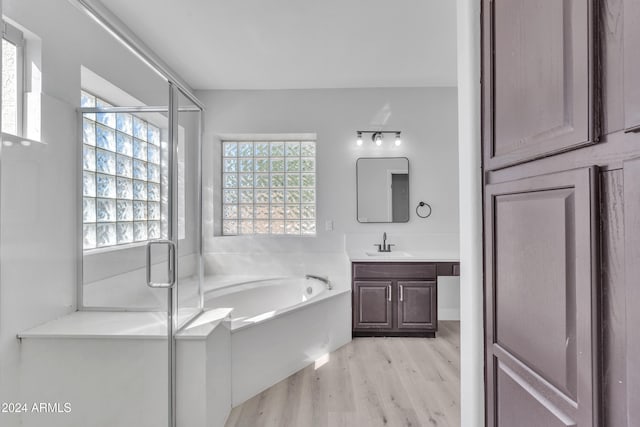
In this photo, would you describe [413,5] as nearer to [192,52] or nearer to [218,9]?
[218,9]

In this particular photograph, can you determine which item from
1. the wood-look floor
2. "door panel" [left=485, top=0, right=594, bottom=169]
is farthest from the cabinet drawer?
"door panel" [left=485, top=0, right=594, bottom=169]

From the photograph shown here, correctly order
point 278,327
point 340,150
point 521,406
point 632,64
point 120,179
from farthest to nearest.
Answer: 1. point 340,150
2. point 278,327
3. point 120,179
4. point 521,406
5. point 632,64

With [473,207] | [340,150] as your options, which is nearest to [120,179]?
[473,207]

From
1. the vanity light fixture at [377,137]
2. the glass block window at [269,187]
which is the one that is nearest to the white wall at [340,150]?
the vanity light fixture at [377,137]

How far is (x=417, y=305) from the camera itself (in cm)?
301

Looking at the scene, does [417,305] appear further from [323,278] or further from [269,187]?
[269,187]

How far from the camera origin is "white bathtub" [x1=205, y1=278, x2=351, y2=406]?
6.54ft

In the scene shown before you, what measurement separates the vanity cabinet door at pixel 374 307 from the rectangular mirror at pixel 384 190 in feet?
2.89

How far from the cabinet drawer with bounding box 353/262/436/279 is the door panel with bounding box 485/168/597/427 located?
6.19 feet

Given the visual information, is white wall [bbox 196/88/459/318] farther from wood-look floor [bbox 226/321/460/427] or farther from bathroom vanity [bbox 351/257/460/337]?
wood-look floor [bbox 226/321/460/427]

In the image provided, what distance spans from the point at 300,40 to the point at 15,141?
6.90 ft

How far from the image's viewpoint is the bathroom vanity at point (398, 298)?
3.01 m

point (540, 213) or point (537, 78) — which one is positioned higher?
point (537, 78)

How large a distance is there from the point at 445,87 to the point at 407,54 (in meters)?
1.00
